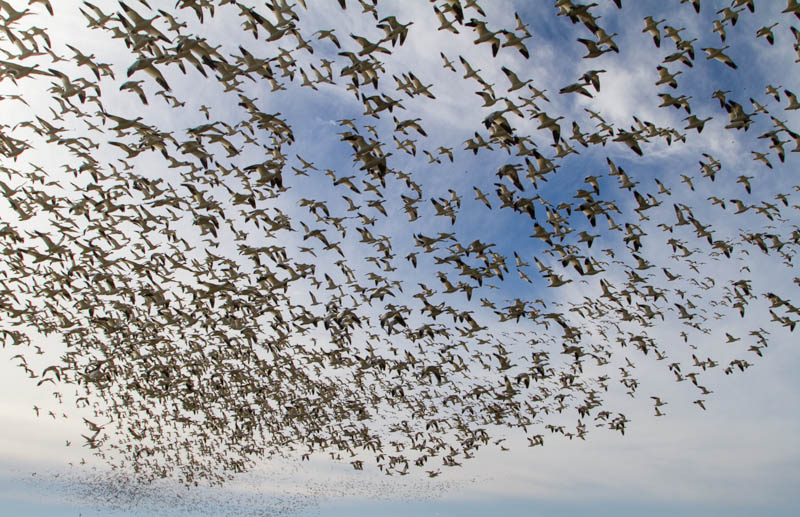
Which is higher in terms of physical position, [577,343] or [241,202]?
[241,202]

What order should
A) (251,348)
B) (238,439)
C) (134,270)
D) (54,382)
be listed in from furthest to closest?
(238,439)
(251,348)
(54,382)
(134,270)

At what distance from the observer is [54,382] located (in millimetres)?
36531

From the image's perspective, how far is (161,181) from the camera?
28.7m

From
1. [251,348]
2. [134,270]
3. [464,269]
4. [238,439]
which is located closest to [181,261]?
[134,270]

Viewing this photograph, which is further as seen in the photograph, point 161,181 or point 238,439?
point 238,439

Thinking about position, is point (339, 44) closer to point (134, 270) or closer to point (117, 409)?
point (134, 270)

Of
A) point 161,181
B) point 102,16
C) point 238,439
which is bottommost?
point 238,439

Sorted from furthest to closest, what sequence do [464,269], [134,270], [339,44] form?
[134,270], [464,269], [339,44]

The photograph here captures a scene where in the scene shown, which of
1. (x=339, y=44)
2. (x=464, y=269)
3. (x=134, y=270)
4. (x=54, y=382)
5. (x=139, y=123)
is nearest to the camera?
(x=139, y=123)

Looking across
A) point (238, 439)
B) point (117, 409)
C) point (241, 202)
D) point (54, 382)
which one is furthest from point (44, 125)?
point (238, 439)

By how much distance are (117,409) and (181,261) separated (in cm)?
2769

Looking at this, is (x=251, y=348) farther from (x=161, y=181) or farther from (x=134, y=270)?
(x=161, y=181)

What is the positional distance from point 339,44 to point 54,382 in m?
31.9

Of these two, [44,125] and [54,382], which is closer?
[44,125]
